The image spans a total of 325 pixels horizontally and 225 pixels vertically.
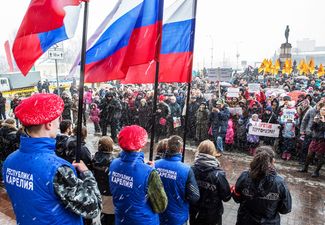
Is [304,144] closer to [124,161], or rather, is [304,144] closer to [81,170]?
[124,161]

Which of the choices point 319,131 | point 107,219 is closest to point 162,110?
point 319,131

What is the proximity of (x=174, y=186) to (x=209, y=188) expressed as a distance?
1.48ft

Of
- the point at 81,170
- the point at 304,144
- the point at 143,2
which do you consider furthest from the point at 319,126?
the point at 81,170

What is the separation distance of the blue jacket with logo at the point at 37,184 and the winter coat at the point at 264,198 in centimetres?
212

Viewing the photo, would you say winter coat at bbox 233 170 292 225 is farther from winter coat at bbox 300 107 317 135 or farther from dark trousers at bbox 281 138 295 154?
dark trousers at bbox 281 138 295 154

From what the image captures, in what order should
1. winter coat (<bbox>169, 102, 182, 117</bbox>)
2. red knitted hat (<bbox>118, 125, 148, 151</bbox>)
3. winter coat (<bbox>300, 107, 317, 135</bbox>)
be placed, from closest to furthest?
red knitted hat (<bbox>118, 125, 148, 151</bbox>) < winter coat (<bbox>300, 107, 317, 135</bbox>) < winter coat (<bbox>169, 102, 182, 117</bbox>)

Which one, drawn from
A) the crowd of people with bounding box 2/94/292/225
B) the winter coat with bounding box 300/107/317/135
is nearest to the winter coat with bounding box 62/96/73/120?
the crowd of people with bounding box 2/94/292/225

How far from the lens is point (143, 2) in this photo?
3.98 metres

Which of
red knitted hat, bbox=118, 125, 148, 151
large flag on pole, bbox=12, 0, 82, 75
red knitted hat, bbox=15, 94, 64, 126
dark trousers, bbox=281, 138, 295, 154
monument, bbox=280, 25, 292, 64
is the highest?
monument, bbox=280, 25, 292, 64

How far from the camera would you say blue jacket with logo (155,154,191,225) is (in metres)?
3.57

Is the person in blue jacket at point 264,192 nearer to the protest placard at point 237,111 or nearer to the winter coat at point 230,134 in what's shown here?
the winter coat at point 230,134

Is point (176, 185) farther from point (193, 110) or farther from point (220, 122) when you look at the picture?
point (193, 110)

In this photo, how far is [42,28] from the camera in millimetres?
2879

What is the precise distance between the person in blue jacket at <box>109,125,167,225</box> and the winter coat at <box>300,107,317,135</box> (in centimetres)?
690
